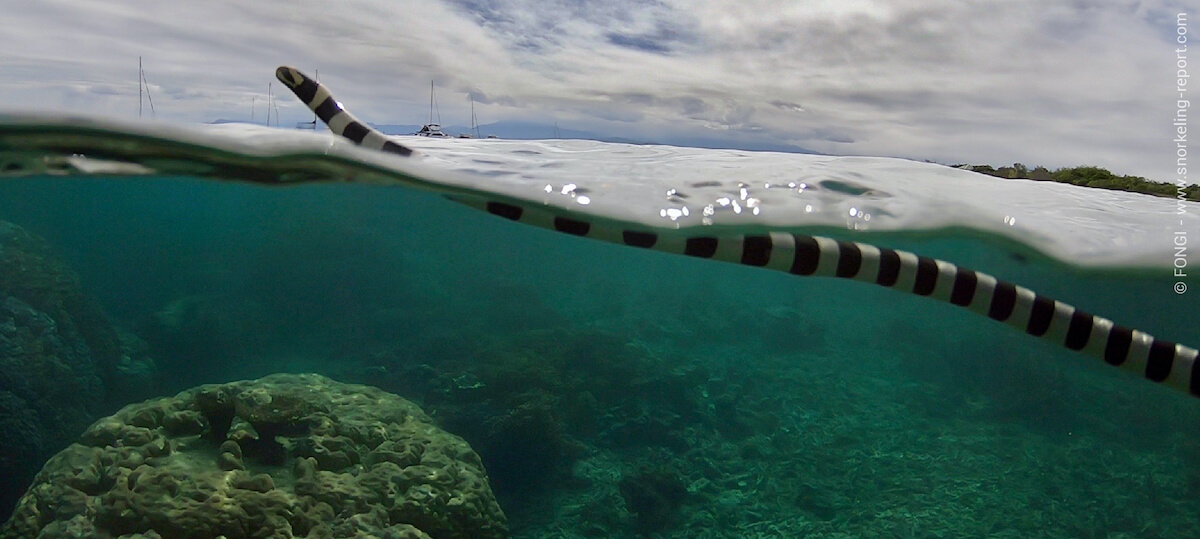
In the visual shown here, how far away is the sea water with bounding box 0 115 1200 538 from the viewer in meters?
7.57

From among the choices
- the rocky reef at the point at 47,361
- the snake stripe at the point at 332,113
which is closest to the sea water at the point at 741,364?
the snake stripe at the point at 332,113

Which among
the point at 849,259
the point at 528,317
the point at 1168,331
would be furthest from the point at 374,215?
the point at 1168,331

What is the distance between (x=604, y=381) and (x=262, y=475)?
7.25 meters

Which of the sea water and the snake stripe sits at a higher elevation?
the snake stripe

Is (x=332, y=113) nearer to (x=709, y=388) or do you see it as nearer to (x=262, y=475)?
(x=262, y=475)

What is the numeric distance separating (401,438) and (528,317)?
422 inches

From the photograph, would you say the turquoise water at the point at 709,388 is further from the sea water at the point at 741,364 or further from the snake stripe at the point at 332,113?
the snake stripe at the point at 332,113

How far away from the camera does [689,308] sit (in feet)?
71.9

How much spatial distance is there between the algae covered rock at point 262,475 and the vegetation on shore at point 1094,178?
25.8 feet

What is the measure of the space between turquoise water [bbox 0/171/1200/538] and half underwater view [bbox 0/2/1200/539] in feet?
0.25

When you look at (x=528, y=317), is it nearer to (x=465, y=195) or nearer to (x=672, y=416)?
(x=672, y=416)

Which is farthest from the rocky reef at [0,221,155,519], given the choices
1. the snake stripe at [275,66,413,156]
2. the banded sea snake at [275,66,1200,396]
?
the banded sea snake at [275,66,1200,396]

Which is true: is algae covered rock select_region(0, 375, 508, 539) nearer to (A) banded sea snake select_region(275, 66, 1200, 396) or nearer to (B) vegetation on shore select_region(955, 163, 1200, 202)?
(A) banded sea snake select_region(275, 66, 1200, 396)

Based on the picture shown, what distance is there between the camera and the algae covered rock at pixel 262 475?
5516 mm
